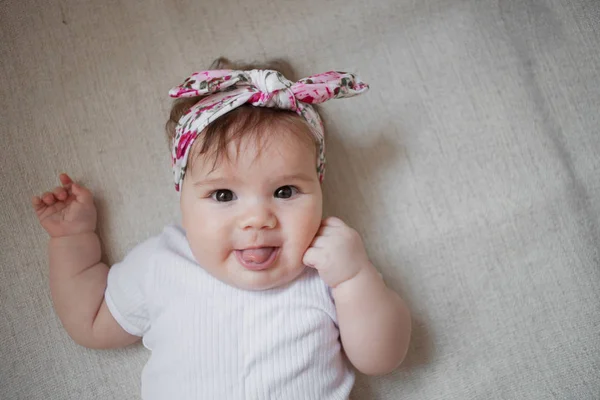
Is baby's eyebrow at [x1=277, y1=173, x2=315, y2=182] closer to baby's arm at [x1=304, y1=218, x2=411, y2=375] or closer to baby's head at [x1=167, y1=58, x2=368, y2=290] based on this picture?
baby's head at [x1=167, y1=58, x2=368, y2=290]

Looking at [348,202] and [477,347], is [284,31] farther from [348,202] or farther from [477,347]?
[477,347]

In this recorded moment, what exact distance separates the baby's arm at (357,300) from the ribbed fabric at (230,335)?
0.04m

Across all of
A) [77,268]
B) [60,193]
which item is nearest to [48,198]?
[60,193]

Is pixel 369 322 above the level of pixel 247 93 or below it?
below

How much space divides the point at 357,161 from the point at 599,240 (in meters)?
0.62

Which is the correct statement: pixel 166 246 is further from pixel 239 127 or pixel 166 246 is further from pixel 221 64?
pixel 221 64

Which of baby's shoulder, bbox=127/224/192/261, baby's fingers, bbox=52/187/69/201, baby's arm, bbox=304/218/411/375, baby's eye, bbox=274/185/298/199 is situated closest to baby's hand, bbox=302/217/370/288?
baby's arm, bbox=304/218/411/375

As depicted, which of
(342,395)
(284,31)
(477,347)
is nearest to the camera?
(342,395)

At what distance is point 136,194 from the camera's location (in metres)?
1.27

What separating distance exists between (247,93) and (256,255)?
1.02ft

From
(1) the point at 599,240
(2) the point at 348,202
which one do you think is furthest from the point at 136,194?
(1) the point at 599,240

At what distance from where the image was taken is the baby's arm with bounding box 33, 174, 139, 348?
1151 mm

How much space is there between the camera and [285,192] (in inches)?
39.9

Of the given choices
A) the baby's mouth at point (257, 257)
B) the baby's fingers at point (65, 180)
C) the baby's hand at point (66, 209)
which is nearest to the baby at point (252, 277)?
the baby's mouth at point (257, 257)
